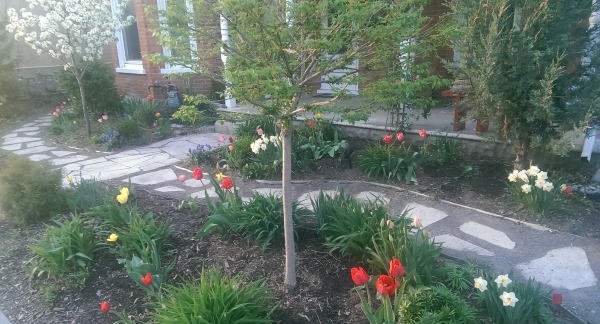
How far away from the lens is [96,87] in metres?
8.04

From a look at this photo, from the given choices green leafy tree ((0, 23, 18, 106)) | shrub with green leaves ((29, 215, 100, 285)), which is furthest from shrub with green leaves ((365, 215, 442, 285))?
green leafy tree ((0, 23, 18, 106))

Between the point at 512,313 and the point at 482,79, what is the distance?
2.39 metres

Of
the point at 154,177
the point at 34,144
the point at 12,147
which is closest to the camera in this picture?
the point at 154,177

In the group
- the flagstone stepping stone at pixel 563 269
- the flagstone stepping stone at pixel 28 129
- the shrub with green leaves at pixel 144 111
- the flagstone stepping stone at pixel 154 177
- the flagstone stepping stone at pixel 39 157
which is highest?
the shrub with green leaves at pixel 144 111

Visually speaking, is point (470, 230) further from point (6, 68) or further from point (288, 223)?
point (6, 68)

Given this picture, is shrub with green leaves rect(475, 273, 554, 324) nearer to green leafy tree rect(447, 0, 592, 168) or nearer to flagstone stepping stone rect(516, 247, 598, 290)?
flagstone stepping stone rect(516, 247, 598, 290)

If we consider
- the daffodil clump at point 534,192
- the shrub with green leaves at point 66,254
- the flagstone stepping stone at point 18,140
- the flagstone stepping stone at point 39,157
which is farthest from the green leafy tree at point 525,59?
the flagstone stepping stone at point 18,140

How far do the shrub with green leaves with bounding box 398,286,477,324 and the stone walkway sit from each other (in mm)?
889

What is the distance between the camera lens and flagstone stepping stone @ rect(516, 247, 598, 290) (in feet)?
9.87

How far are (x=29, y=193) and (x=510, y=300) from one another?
382 centimetres

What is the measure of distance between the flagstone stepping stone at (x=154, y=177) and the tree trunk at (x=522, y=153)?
151 inches

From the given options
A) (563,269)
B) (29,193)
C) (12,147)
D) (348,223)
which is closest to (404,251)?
(348,223)

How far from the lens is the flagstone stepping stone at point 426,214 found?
4.01 m

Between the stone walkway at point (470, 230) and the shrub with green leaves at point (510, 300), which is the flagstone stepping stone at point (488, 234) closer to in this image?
the stone walkway at point (470, 230)
